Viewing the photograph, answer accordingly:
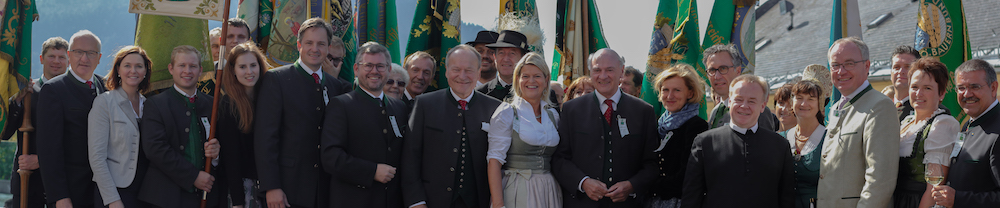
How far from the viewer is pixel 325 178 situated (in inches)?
169

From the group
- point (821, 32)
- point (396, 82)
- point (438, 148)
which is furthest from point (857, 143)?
point (821, 32)

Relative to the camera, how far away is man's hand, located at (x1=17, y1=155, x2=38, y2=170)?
470 cm

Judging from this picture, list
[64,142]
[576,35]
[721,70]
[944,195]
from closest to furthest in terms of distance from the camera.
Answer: [944,195] → [64,142] → [721,70] → [576,35]

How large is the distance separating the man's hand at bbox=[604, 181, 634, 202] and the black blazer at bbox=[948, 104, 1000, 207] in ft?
5.24

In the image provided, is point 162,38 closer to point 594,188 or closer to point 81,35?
point 81,35

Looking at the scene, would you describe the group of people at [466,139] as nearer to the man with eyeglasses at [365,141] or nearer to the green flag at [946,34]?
the man with eyeglasses at [365,141]

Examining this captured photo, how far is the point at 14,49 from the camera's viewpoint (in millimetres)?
4586

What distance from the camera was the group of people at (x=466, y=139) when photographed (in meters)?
3.78

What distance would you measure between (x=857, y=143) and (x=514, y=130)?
1761mm

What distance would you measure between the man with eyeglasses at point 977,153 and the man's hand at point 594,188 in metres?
1.63

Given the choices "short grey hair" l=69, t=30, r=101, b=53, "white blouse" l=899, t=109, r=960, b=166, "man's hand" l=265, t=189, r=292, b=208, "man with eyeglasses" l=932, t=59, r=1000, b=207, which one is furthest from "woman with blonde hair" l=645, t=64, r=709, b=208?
"short grey hair" l=69, t=30, r=101, b=53

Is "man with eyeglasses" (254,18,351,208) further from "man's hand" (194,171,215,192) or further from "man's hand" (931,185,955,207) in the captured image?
"man's hand" (931,185,955,207)

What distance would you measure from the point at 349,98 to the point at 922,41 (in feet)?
13.8

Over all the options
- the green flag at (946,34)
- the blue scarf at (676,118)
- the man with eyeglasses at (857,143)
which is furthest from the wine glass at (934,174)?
the green flag at (946,34)
